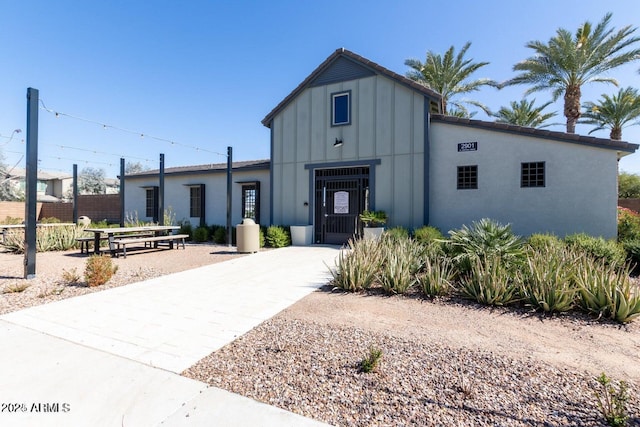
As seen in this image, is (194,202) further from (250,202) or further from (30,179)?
(30,179)

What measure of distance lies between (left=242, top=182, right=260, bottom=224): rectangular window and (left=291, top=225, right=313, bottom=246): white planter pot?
10.5 ft

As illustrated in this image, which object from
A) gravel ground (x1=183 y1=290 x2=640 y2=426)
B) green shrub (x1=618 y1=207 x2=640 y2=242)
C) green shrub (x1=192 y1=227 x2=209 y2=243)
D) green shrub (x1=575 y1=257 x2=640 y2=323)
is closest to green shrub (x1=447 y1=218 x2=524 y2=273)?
green shrub (x1=575 y1=257 x2=640 y2=323)

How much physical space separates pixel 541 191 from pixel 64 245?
15738 mm

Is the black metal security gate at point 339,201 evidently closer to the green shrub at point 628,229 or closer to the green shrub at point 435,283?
the green shrub at point 435,283

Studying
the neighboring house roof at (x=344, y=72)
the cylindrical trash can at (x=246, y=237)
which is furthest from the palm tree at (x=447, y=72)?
the cylindrical trash can at (x=246, y=237)

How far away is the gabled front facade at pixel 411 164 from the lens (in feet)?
30.7

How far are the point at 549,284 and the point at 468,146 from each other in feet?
22.6

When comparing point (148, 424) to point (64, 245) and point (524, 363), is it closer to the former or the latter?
point (524, 363)

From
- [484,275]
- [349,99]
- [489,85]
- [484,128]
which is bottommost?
[484,275]

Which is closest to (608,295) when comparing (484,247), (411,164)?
(484,247)

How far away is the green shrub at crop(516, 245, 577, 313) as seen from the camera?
446 cm

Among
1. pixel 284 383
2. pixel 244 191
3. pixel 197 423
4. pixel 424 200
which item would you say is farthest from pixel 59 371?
pixel 244 191

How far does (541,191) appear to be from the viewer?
382 inches

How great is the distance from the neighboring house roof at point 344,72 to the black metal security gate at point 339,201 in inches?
124
